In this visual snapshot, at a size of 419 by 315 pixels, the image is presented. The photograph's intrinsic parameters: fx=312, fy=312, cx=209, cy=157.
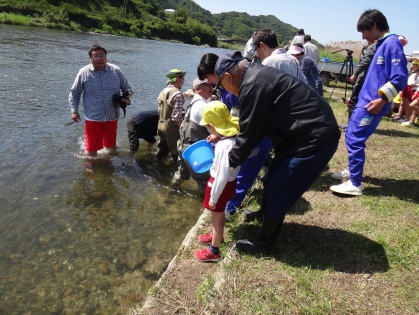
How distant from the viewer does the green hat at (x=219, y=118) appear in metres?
2.84

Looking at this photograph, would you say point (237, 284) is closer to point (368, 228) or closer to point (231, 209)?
point (231, 209)

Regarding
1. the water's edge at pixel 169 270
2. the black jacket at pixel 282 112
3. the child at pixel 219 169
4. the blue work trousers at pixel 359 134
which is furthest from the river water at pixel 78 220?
the blue work trousers at pixel 359 134

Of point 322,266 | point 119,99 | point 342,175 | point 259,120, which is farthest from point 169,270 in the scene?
point 119,99

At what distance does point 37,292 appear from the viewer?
3037mm

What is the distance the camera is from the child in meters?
2.75

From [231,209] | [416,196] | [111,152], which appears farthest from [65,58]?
[416,196]

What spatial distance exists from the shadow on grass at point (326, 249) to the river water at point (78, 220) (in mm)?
1289

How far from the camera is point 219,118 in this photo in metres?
2.87

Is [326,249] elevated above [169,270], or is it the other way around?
[326,249]

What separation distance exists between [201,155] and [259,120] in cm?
106

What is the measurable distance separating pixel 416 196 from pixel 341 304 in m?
2.47

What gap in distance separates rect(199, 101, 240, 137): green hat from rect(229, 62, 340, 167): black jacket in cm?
30

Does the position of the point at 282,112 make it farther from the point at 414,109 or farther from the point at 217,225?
the point at 414,109

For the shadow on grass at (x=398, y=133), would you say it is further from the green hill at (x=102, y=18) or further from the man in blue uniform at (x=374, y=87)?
the green hill at (x=102, y=18)
